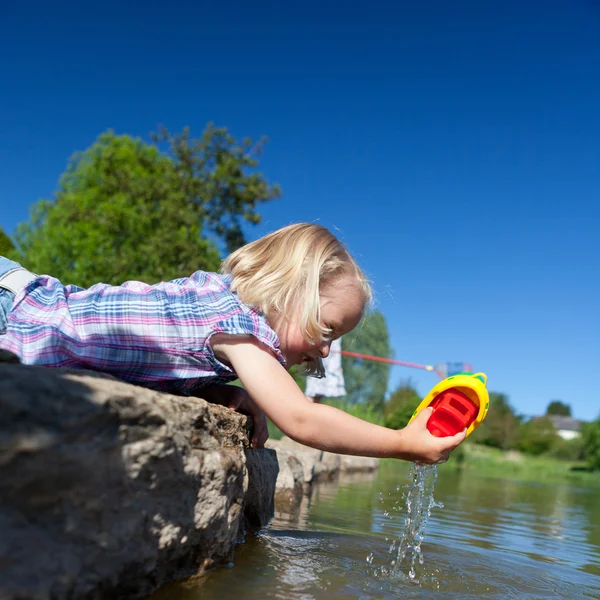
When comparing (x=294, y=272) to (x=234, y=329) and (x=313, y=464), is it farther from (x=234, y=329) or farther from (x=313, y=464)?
(x=313, y=464)

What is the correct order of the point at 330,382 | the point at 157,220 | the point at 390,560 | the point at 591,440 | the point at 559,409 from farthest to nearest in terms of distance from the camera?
the point at 559,409 < the point at 591,440 < the point at 157,220 < the point at 330,382 < the point at 390,560

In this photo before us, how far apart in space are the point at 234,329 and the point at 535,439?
45.6 meters

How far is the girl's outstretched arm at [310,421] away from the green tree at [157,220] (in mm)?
15461

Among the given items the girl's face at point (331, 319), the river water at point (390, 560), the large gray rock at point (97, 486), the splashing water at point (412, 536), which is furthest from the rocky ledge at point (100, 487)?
the splashing water at point (412, 536)

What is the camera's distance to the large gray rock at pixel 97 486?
3.89ft

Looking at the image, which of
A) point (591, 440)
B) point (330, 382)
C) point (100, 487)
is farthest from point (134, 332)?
point (591, 440)

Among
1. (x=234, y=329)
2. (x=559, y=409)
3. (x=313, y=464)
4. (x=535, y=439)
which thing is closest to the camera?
(x=234, y=329)

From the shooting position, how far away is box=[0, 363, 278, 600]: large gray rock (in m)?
1.19

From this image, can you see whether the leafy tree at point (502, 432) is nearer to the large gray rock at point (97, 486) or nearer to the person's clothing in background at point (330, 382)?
the person's clothing in background at point (330, 382)

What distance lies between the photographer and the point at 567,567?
2930 millimetres

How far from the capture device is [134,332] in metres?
1.98

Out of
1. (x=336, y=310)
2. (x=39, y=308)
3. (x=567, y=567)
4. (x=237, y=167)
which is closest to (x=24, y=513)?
(x=39, y=308)

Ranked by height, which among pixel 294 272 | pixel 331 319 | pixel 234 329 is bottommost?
pixel 234 329

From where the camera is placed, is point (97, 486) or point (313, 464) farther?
point (313, 464)
